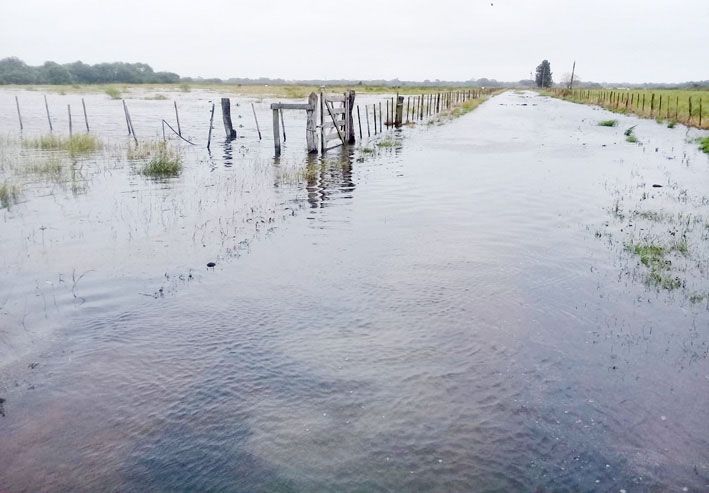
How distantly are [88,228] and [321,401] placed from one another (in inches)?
324

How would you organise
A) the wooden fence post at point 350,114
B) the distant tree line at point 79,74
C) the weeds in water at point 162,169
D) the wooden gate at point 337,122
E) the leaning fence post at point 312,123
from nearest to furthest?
the weeds in water at point 162,169, the leaning fence post at point 312,123, the wooden gate at point 337,122, the wooden fence post at point 350,114, the distant tree line at point 79,74

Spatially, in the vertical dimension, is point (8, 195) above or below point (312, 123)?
below

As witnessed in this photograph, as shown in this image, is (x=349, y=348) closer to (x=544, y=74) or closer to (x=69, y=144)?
(x=69, y=144)

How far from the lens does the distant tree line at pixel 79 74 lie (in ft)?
389

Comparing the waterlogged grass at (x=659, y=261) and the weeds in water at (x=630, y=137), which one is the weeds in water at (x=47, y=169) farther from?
the weeds in water at (x=630, y=137)

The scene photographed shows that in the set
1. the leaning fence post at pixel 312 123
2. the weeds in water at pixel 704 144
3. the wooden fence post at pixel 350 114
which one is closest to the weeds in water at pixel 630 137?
the weeds in water at pixel 704 144

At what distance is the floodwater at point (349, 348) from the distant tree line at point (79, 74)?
12646 cm

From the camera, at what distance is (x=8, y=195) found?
13891mm

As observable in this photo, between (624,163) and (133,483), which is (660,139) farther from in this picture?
(133,483)

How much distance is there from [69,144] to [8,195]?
10.1 meters

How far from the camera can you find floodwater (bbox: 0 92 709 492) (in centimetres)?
453

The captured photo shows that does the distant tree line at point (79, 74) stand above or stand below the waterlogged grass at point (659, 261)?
above

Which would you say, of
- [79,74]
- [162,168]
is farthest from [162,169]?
[79,74]

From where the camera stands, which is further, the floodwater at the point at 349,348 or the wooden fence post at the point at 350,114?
the wooden fence post at the point at 350,114
